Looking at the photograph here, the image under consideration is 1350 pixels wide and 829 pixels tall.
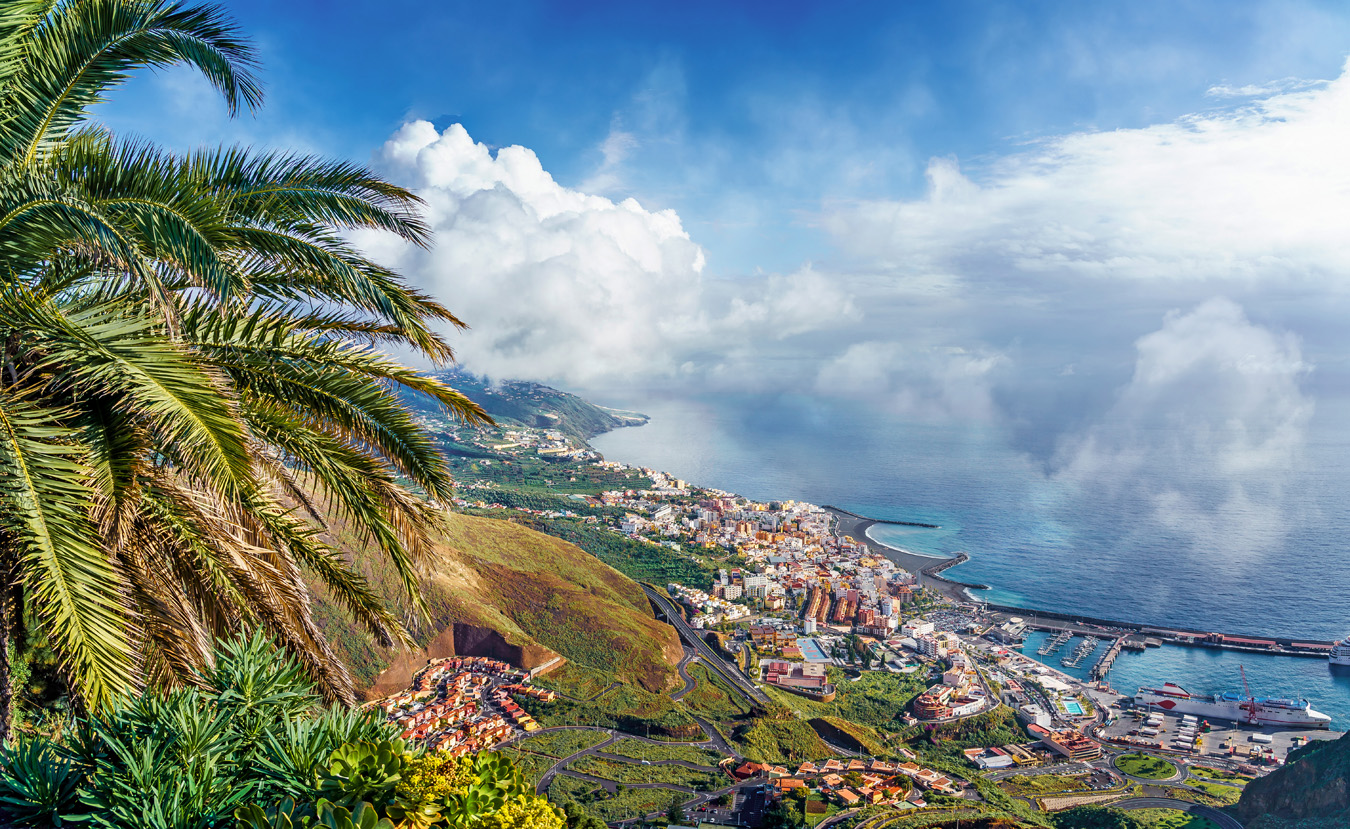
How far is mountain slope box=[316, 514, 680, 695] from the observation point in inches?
814

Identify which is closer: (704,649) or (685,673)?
(685,673)

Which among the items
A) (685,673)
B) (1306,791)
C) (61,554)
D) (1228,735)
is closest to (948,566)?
(1228,735)

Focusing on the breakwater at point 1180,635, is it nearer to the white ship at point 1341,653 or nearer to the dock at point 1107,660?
the white ship at point 1341,653

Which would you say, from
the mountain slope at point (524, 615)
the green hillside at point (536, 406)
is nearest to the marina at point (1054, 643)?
the mountain slope at point (524, 615)

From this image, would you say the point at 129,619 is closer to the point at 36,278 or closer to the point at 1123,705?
the point at 36,278

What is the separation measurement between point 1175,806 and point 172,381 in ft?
69.2

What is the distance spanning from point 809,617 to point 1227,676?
46.8ft

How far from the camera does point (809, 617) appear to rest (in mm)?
28125

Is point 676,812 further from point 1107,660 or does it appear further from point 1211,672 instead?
point 1211,672

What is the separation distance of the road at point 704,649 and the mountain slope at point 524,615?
690 millimetres

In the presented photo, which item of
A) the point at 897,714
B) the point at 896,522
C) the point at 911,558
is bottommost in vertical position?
the point at 897,714

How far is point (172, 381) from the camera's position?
254 centimetres

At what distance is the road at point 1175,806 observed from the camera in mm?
15474

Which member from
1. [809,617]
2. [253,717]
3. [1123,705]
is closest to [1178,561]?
[1123,705]
